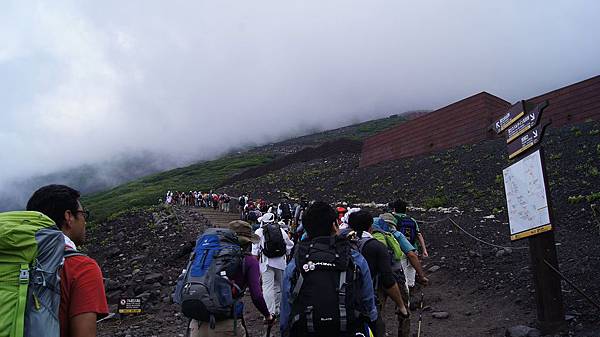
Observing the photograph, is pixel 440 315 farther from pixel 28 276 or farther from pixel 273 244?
pixel 28 276

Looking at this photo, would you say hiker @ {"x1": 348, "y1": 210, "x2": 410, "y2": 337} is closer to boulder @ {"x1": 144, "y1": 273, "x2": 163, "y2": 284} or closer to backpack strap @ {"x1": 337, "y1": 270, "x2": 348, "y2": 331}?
backpack strap @ {"x1": 337, "y1": 270, "x2": 348, "y2": 331}

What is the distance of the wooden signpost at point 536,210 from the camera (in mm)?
5898

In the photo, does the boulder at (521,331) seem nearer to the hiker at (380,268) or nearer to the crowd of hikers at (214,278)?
the crowd of hikers at (214,278)

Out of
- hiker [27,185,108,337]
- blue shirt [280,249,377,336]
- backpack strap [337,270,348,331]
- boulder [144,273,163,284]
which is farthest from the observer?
boulder [144,273,163,284]

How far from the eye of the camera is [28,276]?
75.8 inches

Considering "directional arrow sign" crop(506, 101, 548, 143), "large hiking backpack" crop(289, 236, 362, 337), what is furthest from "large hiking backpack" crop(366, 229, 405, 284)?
"directional arrow sign" crop(506, 101, 548, 143)

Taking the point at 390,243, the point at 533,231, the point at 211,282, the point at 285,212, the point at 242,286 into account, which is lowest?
the point at 285,212

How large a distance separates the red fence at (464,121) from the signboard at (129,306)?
64.0 feet

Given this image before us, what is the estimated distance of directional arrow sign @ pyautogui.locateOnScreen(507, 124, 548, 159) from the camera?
6102 millimetres

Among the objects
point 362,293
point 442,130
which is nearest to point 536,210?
point 362,293

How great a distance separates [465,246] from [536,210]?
5.96 metres

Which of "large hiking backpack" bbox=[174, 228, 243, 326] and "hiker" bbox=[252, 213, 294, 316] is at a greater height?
"large hiking backpack" bbox=[174, 228, 243, 326]

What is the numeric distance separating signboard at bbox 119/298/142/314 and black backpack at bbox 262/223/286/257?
4.52 metres

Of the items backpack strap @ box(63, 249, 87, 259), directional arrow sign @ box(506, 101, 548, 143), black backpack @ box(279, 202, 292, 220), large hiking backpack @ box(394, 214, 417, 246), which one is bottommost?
black backpack @ box(279, 202, 292, 220)
